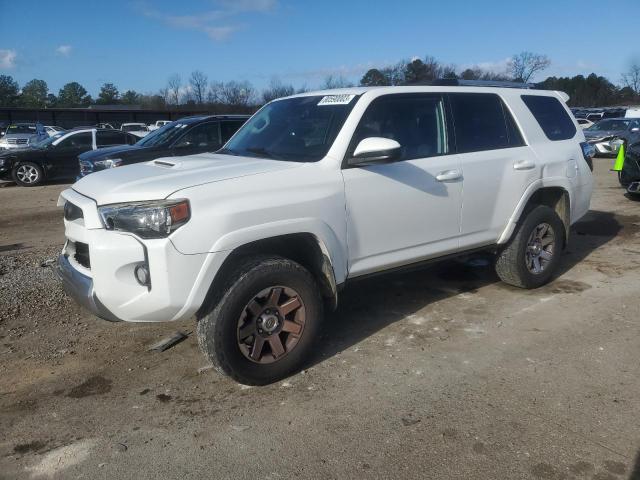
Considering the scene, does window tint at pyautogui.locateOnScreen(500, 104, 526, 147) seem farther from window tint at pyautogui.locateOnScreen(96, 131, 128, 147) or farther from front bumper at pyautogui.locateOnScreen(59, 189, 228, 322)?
window tint at pyautogui.locateOnScreen(96, 131, 128, 147)

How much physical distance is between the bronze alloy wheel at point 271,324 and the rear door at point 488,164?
5.84ft

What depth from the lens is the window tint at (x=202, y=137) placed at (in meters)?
10.5

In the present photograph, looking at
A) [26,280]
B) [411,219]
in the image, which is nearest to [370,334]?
[411,219]

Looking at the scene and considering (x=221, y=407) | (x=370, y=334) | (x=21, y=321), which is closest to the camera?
(x=221, y=407)

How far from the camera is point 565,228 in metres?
5.62

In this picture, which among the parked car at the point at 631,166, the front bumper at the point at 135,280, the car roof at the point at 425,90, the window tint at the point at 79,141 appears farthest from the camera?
the window tint at the point at 79,141

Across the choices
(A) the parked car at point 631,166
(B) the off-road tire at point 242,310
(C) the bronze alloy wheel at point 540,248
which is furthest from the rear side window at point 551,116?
(A) the parked car at point 631,166

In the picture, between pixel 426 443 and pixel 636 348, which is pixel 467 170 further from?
pixel 426 443

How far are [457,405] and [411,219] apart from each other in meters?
1.45

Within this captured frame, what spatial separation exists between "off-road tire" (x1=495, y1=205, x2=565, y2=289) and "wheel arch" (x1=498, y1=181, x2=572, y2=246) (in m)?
0.09

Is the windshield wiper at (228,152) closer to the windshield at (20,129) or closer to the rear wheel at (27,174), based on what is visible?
the rear wheel at (27,174)

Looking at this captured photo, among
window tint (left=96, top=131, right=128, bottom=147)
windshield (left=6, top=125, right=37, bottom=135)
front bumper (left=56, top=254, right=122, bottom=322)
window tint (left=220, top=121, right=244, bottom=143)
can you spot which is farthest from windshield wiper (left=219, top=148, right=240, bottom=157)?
windshield (left=6, top=125, right=37, bottom=135)

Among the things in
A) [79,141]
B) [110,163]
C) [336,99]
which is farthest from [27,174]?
[336,99]

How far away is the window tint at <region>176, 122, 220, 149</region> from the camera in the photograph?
34.5 ft
